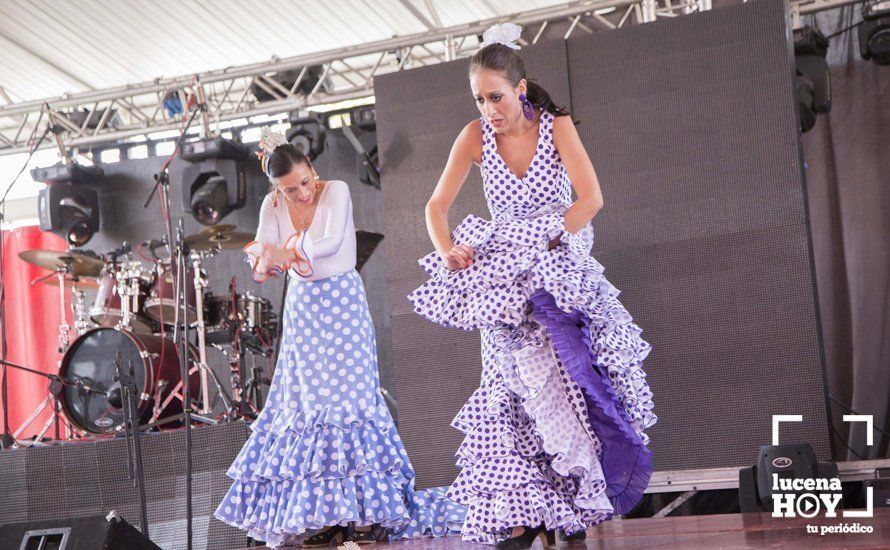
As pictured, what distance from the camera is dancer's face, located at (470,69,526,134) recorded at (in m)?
3.22

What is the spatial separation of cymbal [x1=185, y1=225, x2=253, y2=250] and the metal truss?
3.16 ft

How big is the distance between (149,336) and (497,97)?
4239 millimetres

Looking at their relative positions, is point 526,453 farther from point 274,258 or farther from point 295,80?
point 295,80

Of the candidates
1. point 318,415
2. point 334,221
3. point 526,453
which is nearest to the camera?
point 526,453

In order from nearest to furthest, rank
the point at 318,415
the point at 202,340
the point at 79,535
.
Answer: the point at 79,535 → the point at 318,415 → the point at 202,340

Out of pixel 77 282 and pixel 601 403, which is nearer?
pixel 601 403

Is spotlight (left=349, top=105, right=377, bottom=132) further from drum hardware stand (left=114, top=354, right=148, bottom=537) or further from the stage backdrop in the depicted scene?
drum hardware stand (left=114, top=354, right=148, bottom=537)

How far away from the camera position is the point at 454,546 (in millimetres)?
3254

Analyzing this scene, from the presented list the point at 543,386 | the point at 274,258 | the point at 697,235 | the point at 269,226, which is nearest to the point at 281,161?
the point at 269,226

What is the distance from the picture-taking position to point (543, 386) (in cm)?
311

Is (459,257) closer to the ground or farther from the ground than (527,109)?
closer to the ground

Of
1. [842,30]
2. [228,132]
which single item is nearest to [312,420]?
[842,30]

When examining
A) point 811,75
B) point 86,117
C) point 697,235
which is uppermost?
point 86,117

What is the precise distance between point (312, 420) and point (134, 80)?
700cm
